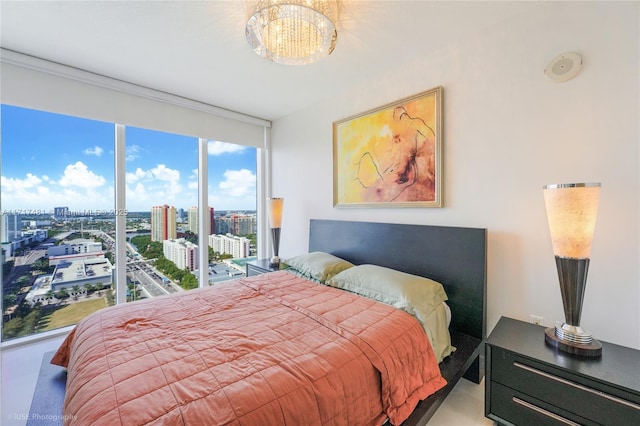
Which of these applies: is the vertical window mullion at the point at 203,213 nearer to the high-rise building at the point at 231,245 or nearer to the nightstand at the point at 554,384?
the high-rise building at the point at 231,245

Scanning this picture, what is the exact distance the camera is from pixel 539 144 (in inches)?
68.1

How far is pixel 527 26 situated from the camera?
5.77 feet

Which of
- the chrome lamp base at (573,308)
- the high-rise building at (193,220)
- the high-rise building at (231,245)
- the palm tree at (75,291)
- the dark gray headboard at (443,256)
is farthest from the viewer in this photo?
the high-rise building at (231,245)

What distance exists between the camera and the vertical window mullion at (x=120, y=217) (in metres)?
2.79

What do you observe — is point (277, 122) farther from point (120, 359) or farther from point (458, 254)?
point (120, 359)

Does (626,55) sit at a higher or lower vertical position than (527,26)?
lower

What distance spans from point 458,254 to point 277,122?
3064 millimetres

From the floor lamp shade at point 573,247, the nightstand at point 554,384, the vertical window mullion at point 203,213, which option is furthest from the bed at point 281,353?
the vertical window mullion at point 203,213

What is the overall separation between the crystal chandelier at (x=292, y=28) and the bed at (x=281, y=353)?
1.60m

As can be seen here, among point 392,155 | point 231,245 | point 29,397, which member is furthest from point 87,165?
point 392,155

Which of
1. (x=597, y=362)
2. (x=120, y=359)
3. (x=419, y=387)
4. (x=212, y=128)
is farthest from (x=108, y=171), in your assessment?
(x=597, y=362)

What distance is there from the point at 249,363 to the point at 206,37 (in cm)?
226

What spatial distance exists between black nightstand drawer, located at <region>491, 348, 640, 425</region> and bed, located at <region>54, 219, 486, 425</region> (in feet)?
1.00

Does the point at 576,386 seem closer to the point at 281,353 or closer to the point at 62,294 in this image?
the point at 281,353
